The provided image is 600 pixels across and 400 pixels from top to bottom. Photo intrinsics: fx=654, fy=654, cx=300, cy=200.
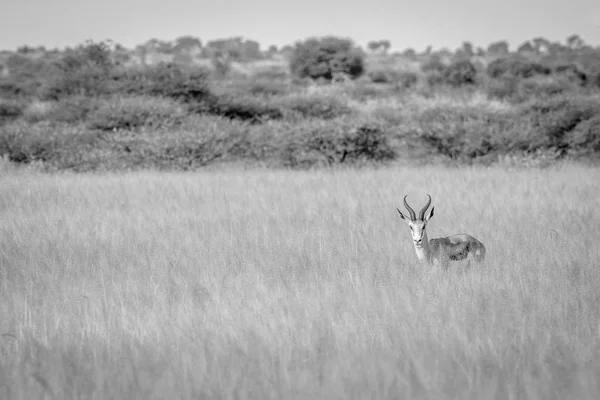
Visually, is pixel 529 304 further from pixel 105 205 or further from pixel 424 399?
pixel 105 205

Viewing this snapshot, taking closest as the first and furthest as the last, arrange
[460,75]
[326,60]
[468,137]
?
[468,137] < [460,75] < [326,60]

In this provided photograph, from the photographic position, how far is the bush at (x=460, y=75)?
40719 mm

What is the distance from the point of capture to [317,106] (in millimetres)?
26766

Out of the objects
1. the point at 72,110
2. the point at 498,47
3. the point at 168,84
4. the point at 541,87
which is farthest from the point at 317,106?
the point at 498,47

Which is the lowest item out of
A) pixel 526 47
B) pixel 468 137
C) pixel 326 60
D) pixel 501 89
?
pixel 468 137

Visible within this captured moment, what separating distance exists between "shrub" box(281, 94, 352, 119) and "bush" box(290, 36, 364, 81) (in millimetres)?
19458

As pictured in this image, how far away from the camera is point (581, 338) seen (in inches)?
150

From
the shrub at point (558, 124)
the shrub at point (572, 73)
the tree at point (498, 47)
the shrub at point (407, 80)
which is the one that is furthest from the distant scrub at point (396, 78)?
the tree at point (498, 47)

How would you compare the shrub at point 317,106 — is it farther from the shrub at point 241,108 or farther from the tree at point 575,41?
the tree at point 575,41

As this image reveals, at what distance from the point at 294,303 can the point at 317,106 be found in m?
22.6

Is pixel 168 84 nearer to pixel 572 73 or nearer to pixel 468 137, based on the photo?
pixel 468 137

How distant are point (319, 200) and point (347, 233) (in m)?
2.54

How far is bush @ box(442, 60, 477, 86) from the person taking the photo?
4072cm

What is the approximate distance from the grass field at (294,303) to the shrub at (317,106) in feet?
56.2
